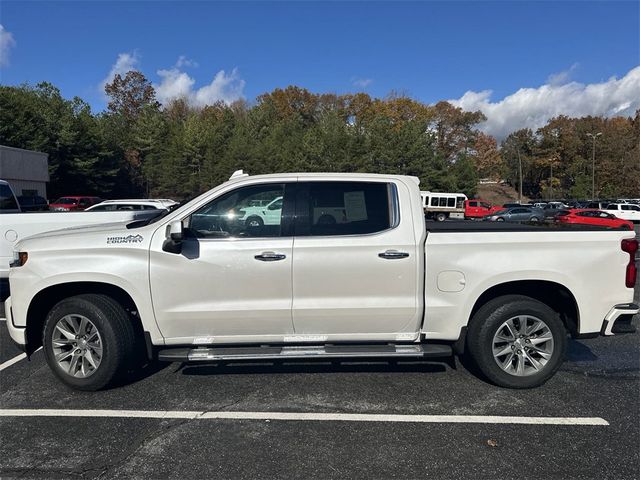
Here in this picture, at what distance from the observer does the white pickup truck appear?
4055mm

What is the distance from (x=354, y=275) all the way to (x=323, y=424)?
121cm

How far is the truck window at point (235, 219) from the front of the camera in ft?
13.6

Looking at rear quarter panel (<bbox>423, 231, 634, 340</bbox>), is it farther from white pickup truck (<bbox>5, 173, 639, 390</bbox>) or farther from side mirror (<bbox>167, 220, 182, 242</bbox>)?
side mirror (<bbox>167, 220, 182, 242</bbox>)

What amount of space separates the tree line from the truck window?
45869 millimetres

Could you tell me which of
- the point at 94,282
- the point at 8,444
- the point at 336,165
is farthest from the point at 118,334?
the point at 336,165

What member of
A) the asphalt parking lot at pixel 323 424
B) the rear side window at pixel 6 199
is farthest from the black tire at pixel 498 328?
the rear side window at pixel 6 199

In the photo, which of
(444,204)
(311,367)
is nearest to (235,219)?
(311,367)

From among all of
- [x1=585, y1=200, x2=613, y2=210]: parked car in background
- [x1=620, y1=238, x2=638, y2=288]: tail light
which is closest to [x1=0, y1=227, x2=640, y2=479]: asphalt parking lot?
[x1=620, y1=238, x2=638, y2=288]: tail light

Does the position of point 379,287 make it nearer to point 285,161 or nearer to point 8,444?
point 8,444

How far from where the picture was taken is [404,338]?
420 cm

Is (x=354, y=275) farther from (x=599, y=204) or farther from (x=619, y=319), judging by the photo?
(x=599, y=204)

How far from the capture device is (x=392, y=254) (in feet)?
13.4

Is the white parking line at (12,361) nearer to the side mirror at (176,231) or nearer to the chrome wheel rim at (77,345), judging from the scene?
the chrome wheel rim at (77,345)

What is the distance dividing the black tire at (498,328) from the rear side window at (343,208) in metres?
1.19
